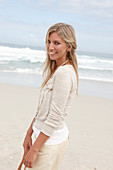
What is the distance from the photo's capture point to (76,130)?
490 centimetres

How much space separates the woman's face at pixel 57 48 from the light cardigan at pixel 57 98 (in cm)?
14

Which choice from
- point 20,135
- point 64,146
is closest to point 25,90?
point 20,135

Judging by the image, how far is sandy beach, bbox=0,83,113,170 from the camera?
3.58m

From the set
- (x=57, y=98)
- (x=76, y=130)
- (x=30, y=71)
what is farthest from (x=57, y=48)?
(x=30, y=71)

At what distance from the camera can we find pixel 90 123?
5430 millimetres

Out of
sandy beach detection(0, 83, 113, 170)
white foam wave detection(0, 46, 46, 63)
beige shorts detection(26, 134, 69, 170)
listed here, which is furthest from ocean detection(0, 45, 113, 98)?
beige shorts detection(26, 134, 69, 170)

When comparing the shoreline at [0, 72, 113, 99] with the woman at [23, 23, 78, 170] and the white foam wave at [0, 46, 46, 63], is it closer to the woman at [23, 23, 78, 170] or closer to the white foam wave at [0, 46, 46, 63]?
the woman at [23, 23, 78, 170]

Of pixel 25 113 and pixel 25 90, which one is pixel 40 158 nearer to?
pixel 25 113

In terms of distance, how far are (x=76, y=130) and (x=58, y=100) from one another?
11.5 feet

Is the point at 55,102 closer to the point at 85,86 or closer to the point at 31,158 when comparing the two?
the point at 31,158

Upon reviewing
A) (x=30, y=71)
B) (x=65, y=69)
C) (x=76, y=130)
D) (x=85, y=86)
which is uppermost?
(x=65, y=69)

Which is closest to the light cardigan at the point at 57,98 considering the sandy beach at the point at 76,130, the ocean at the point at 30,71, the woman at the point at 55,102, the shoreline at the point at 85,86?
the woman at the point at 55,102

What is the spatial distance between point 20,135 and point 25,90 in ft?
13.3

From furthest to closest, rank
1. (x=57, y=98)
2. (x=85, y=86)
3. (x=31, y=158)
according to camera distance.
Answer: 1. (x=85, y=86)
2. (x=31, y=158)
3. (x=57, y=98)
